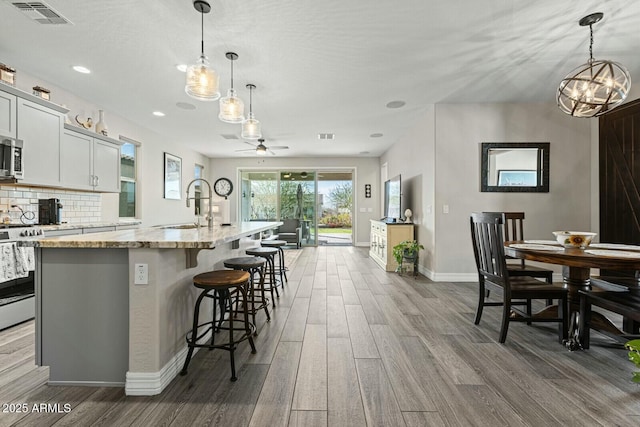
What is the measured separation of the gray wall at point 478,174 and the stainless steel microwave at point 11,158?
497 centimetres

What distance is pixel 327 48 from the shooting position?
284 centimetres

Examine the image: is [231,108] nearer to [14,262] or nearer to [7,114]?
[7,114]

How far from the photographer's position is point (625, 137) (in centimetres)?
376

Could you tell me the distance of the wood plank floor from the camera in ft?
4.96

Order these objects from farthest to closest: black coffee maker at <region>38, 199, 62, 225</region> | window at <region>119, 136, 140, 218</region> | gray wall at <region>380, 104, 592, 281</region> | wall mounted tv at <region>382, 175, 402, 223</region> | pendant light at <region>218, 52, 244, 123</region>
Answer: wall mounted tv at <region>382, 175, 402, 223</region> → window at <region>119, 136, 140, 218</region> → gray wall at <region>380, 104, 592, 281</region> → black coffee maker at <region>38, 199, 62, 225</region> → pendant light at <region>218, 52, 244, 123</region>

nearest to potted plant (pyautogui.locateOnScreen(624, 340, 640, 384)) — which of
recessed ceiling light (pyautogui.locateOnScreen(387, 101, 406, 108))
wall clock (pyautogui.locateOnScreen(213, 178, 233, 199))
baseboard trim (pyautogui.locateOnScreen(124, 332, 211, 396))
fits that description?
baseboard trim (pyautogui.locateOnScreen(124, 332, 211, 396))

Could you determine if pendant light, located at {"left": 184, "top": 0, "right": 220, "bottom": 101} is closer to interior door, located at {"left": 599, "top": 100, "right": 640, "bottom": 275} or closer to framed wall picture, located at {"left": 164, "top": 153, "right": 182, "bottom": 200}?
framed wall picture, located at {"left": 164, "top": 153, "right": 182, "bottom": 200}

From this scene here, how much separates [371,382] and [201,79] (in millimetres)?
2479

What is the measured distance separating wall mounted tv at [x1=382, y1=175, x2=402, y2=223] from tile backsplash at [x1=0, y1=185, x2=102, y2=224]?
4.91 meters

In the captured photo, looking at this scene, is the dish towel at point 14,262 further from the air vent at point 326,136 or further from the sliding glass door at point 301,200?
the sliding glass door at point 301,200

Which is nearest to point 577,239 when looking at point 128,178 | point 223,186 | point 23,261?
point 23,261

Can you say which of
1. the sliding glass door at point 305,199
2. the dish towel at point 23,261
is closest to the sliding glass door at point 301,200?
the sliding glass door at point 305,199

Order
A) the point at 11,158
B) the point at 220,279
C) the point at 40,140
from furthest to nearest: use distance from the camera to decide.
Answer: the point at 40,140 < the point at 11,158 < the point at 220,279

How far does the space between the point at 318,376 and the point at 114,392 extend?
1223 mm
